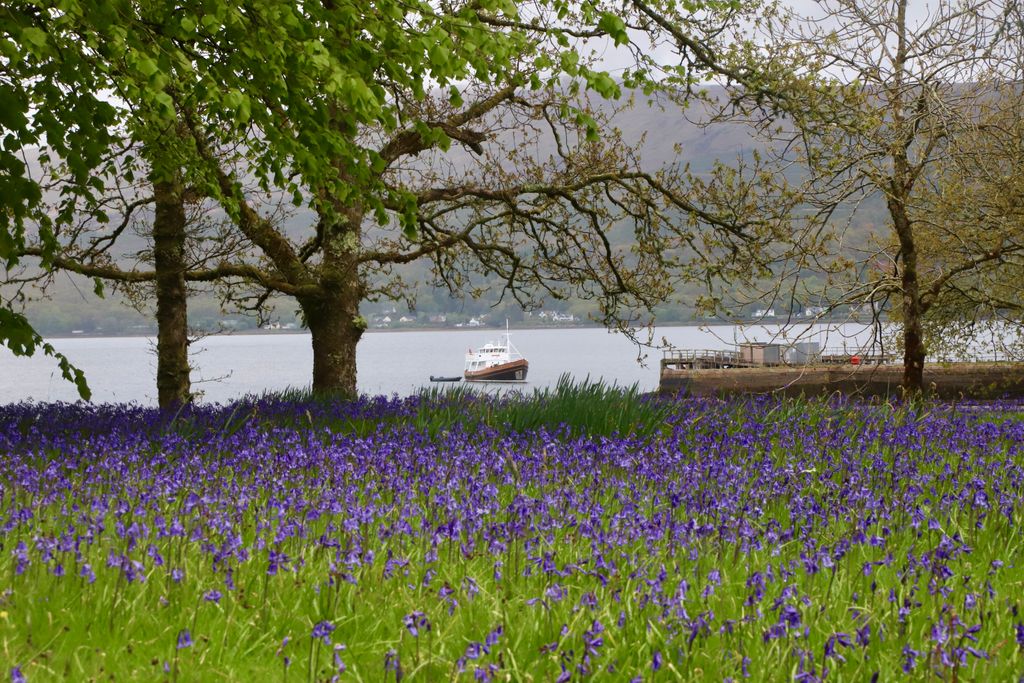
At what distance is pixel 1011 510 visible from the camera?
6078 millimetres

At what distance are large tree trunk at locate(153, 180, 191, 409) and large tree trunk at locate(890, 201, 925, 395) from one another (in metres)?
11.9

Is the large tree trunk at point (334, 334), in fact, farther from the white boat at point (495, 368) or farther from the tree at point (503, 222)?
the white boat at point (495, 368)

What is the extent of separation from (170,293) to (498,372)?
88.9 metres

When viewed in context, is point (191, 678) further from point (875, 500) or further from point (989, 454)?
point (989, 454)

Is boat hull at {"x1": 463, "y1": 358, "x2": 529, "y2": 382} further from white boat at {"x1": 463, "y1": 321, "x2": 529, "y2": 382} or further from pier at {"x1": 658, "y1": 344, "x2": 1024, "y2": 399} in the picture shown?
pier at {"x1": 658, "y1": 344, "x2": 1024, "y2": 399}

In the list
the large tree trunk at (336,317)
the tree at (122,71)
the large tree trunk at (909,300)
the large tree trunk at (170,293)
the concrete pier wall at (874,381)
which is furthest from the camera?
the concrete pier wall at (874,381)

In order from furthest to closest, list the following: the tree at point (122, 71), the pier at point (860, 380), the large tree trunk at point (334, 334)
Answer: the pier at point (860, 380)
the large tree trunk at point (334, 334)
the tree at point (122, 71)

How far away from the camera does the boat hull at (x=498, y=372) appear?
103m

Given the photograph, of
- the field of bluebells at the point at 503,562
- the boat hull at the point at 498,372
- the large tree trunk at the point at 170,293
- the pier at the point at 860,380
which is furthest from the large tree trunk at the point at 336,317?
the boat hull at the point at 498,372

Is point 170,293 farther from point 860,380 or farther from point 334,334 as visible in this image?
point 860,380

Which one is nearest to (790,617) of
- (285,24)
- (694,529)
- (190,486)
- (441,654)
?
(441,654)

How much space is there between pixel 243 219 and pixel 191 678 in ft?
40.1

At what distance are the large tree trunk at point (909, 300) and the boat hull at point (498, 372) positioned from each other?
84850 mm

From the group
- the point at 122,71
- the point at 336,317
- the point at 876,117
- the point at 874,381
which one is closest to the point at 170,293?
the point at 336,317
